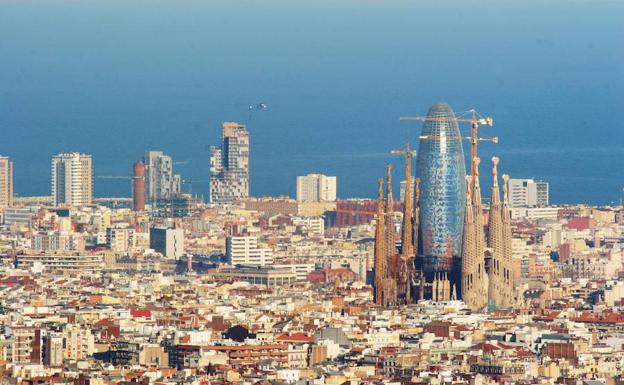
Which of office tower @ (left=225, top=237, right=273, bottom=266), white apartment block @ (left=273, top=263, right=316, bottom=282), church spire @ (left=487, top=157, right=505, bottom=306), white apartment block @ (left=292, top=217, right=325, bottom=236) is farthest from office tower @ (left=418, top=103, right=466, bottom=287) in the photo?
white apartment block @ (left=292, top=217, right=325, bottom=236)

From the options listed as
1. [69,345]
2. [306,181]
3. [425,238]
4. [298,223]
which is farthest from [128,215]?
[69,345]

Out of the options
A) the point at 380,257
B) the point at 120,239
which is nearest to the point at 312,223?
the point at 120,239

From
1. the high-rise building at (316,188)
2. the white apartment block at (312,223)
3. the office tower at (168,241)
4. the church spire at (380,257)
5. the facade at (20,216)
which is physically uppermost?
the high-rise building at (316,188)

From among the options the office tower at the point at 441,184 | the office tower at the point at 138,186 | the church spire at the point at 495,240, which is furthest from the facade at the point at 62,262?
the office tower at the point at 138,186

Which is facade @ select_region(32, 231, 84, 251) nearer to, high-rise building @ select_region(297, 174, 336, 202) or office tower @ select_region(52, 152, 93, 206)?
office tower @ select_region(52, 152, 93, 206)

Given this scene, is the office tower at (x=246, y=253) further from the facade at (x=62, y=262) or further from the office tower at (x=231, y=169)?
the office tower at (x=231, y=169)

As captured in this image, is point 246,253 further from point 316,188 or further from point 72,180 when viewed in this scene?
point 316,188
